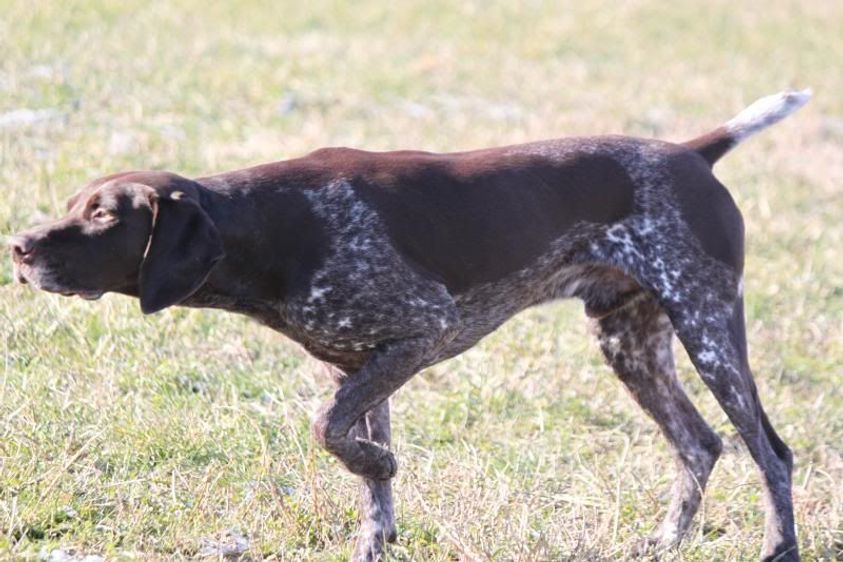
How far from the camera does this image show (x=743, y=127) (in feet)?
20.1

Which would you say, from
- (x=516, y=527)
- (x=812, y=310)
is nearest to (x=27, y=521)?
(x=516, y=527)

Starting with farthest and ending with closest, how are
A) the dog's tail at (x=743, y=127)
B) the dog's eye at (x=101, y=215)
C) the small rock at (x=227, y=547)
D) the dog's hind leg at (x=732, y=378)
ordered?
the dog's tail at (x=743, y=127) < the dog's hind leg at (x=732, y=378) < the small rock at (x=227, y=547) < the dog's eye at (x=101, y=215)

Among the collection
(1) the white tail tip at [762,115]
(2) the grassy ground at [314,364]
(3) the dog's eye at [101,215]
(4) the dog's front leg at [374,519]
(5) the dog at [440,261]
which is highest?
(1) the white tail tip at [762,115]

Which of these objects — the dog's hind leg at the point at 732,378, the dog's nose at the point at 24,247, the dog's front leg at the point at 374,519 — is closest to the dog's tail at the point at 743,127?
the dog's hind leg at the point at 732,378

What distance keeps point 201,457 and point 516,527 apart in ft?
4.39

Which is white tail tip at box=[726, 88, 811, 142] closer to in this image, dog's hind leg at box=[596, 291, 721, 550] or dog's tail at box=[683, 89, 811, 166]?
dog's tail at box=[683, 89, 811, 166]

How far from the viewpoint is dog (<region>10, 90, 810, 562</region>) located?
4.84 m

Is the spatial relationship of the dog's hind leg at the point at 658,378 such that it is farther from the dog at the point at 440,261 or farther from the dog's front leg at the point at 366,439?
the dog's front leg at the point at 366,439

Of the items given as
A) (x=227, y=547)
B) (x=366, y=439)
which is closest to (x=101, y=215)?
(x=227, y=547)

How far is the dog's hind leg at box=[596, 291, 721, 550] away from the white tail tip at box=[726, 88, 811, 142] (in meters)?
0.81

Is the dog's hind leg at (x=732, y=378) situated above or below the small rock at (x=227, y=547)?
above

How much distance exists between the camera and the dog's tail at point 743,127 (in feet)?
20.1

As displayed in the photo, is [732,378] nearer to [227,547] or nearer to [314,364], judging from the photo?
[314,364]

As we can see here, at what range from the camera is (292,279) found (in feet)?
16.9
